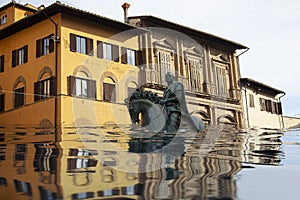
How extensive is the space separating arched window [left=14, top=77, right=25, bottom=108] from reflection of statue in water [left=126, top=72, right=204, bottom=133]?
13.4m

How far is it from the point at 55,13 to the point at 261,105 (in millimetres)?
18602

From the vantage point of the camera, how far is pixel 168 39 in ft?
86.8

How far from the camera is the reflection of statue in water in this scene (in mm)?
9766

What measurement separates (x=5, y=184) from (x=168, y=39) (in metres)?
23.6

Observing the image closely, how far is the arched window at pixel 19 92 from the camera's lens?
2220 cm

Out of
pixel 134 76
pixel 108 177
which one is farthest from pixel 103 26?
pixel 108 177

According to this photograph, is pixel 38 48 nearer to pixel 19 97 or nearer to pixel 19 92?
pixel 19 92

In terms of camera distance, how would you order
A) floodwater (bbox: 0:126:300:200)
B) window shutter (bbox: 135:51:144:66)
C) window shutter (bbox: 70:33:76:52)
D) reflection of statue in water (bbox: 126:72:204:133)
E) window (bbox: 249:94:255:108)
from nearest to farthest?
floodwater (bbox: 0:126:300:200) → reflection of statue in water (bbox: 126:72:204:133) → window shutter (bbox: 70:33:76:52) → window shutter (bbox: 135:51:144:66) → window (bbox: 249:94:255:108)

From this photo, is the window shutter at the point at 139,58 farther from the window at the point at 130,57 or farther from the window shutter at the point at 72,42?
the window shutter at the point at 72,42

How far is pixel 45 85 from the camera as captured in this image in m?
21.3

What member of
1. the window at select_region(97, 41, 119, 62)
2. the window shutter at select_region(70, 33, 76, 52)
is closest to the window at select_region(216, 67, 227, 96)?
the window at select_region(97, 41, 119, 62)

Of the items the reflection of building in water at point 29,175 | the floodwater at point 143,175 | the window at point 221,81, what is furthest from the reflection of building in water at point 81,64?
the floodwater at point 143,175

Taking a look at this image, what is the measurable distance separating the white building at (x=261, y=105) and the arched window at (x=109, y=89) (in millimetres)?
11175

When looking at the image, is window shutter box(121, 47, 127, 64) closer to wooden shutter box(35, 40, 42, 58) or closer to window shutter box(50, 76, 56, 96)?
window shutter box(50, 76, 56, 96)
